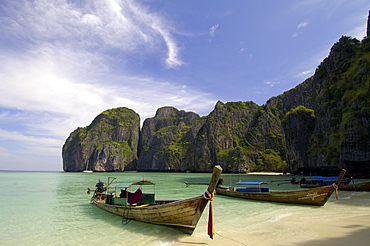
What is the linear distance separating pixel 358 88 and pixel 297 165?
42.7 meters

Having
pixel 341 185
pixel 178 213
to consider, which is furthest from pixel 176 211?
pixel 341 185

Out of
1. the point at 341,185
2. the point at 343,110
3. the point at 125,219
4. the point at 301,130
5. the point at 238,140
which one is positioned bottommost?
the point at 341,185

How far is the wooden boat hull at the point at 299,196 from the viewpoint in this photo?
58.9 ft

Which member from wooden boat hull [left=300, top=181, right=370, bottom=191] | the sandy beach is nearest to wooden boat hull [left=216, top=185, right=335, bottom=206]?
the sandy beach

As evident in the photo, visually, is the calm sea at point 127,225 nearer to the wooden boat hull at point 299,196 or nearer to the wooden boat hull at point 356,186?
the wooden boat hull at point 299,196

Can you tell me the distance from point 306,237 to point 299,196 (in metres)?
10.2

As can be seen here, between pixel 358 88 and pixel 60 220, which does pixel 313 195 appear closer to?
pixel 60 220

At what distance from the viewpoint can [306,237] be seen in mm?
10211

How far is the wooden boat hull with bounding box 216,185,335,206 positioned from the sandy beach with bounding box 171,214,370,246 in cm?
578

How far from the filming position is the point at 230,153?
13725cm

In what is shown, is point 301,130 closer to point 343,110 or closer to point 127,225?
point 343,110

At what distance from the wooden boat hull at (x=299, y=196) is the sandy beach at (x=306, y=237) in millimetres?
5776

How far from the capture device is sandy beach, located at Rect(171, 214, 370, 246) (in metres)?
9.39

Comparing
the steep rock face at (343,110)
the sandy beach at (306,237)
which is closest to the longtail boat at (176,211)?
the sandy beach at (306,237)
